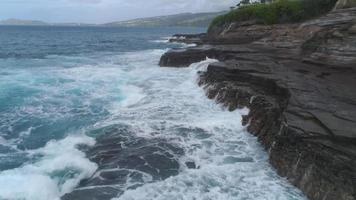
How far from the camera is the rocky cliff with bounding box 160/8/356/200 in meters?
11.7

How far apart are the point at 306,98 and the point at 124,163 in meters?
7.50

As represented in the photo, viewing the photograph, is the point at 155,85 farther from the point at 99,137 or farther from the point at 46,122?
the point at 99,137

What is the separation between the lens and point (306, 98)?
1588 cm

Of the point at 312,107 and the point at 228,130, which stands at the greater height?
the point at 312,107

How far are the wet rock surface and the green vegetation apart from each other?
1459 inches

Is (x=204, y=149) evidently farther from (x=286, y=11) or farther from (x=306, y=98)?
(x=286, y=11)

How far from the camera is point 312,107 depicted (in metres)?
14.8

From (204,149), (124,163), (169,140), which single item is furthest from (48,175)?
(204,149)

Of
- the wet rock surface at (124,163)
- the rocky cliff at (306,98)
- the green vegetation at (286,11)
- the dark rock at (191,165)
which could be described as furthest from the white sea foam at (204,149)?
the green vegetation at (286,11)

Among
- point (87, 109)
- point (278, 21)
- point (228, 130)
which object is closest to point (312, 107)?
point (228, 130)

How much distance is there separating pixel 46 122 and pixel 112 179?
843 centimetres

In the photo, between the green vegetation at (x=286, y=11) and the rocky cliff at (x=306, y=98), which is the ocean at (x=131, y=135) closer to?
the rocky cliff at (x=306, y=98)

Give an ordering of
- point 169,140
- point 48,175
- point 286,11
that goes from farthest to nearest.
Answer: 1. point 286,11
2. point 169,140
3. point 48,175

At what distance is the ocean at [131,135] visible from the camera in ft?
39.8
